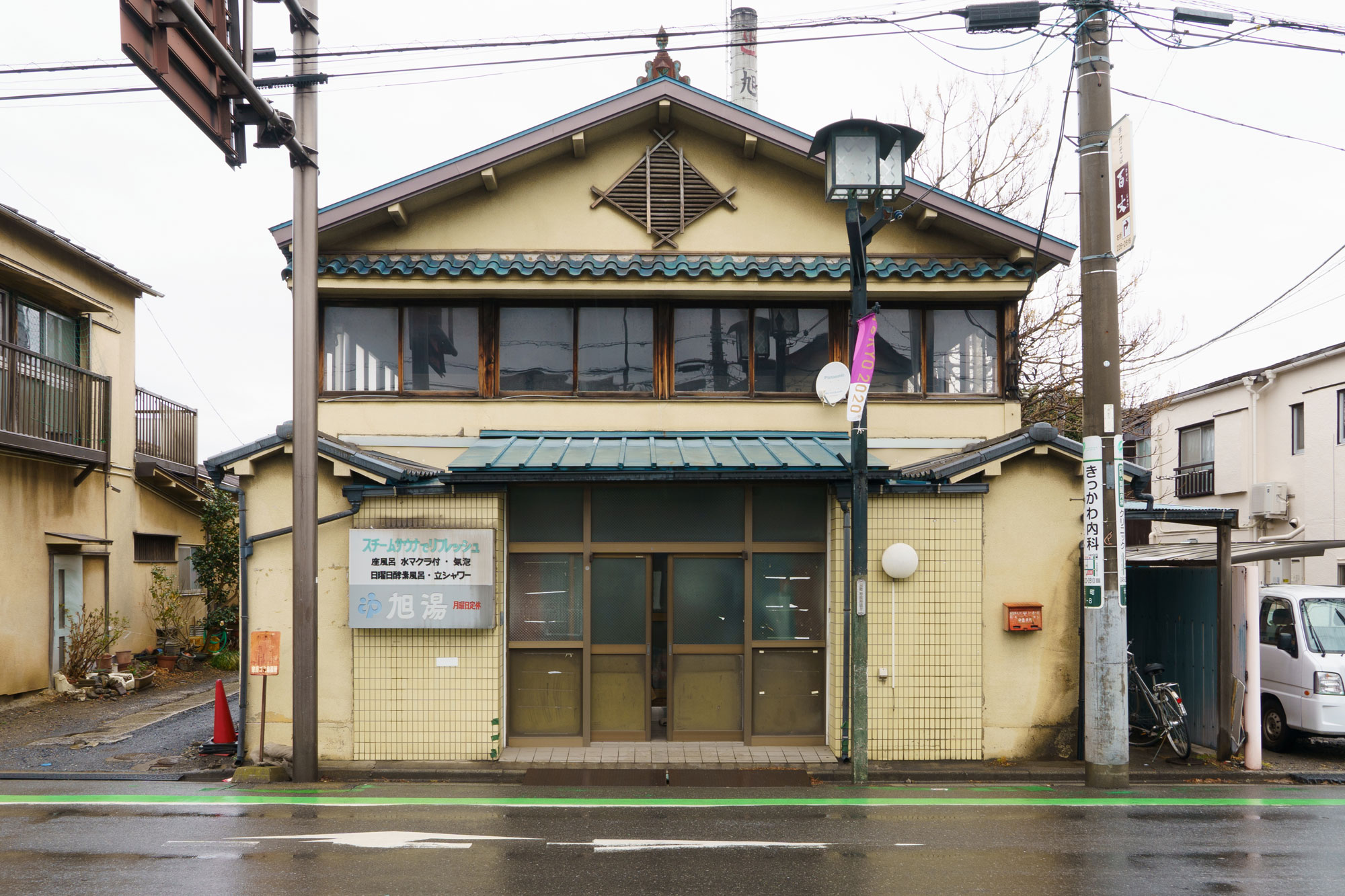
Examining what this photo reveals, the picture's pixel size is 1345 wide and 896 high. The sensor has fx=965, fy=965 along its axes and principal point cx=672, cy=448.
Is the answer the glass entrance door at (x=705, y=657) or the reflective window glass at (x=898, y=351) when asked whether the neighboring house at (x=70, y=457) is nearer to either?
the glass entrance door at (x=705, y=657)

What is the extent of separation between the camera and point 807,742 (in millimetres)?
11305

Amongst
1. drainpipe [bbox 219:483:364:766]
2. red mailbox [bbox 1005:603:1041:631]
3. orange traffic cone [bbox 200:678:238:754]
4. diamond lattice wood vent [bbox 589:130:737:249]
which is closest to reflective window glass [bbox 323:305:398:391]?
drainpipe [bbox 219:483:364:766]

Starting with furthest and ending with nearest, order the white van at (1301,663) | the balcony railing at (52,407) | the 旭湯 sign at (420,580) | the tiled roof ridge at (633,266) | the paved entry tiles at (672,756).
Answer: the balcony railing at (52,407) < the white van at (1301,663) < the tiled roof ridge at (633,266) < the 旭湯 sign at (420,580) < the paved entry tiles at (672,756)

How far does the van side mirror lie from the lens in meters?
12.0

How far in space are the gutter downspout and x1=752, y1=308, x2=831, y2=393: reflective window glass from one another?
6.00ft

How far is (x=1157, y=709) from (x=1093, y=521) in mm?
3071

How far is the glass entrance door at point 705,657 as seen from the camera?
1136cm

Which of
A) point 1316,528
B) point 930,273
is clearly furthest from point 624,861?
point 1316,528

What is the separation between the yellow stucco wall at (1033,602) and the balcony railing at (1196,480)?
60.1 feet

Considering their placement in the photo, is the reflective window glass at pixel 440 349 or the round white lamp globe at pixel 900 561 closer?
the round white lamp globe at pixel 900 561

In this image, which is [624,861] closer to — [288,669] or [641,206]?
[288,669]

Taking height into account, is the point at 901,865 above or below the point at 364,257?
below

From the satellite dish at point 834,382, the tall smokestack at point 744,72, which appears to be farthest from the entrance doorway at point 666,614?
the tall smokestack at point 744,72

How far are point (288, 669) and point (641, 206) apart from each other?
6851 millimetres
